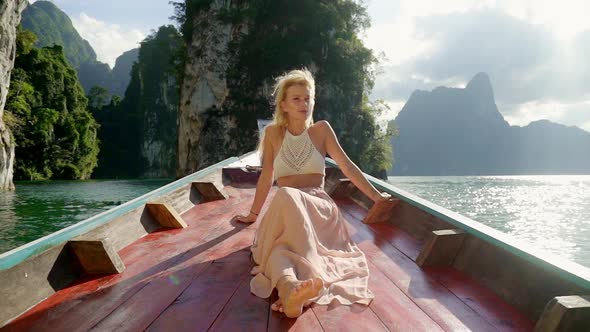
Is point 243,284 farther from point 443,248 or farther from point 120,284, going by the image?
point 443,248

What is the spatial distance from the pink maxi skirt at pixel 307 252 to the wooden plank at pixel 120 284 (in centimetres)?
59

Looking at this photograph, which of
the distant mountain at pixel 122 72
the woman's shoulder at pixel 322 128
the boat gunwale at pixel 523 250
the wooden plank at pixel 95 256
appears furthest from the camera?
the distant mountain at pixel 122 72

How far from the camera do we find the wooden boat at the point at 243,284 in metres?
1.49

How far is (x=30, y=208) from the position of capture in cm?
1300

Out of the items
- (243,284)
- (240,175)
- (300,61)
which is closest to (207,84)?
(300,61)

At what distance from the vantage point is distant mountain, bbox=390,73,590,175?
132 m

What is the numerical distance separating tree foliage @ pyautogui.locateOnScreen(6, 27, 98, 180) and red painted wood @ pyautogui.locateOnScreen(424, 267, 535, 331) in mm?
31235

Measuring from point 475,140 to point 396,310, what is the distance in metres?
160

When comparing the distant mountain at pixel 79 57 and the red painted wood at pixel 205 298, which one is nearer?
the red painted wood at pixel 205 298

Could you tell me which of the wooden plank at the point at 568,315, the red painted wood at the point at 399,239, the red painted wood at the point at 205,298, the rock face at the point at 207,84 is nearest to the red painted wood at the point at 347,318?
the red painted wood at the point at 205,298

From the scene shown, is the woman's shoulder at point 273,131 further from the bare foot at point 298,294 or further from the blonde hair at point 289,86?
the bare foot at point 298,294

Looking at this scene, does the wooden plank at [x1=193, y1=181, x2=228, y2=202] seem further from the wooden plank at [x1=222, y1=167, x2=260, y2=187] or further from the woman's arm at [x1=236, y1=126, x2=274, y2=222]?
the woman's arm at [x1=236, y1=126, x2=274, y2=222]

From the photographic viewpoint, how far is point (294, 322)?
150 cm

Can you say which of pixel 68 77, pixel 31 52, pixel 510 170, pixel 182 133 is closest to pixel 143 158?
pixel 68 77
